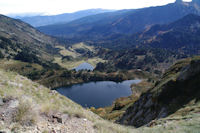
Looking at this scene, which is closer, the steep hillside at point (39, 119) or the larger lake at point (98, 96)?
the steep hillside at point (39, 119)

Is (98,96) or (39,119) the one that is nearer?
(39,119)

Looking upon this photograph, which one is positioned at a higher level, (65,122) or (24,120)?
(24,120)

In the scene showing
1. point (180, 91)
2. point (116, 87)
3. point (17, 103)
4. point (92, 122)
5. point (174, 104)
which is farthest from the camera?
point (116, 87)

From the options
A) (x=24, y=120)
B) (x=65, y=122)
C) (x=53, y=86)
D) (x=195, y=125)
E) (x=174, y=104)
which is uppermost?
(x=24, y=120)

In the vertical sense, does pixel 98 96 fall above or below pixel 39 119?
below

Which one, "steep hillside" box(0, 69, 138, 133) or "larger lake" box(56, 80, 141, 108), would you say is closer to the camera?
"steep hillside" box(0, 69, 138, 133)

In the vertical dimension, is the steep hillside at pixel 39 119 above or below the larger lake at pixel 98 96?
above

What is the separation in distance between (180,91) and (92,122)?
19.8m

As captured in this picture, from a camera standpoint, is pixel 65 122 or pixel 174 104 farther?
pixel 174 104

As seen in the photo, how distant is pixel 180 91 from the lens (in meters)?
25.4

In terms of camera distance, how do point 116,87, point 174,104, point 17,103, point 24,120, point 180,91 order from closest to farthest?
point 24,120 → point 17,103 → point 174,104 → point 180,91 → point 116,87

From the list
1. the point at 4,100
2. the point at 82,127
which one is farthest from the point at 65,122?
the point at 4,100

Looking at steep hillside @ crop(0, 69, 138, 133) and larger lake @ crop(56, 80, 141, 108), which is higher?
steep hillside @ crop(0, 69, 138, 133)

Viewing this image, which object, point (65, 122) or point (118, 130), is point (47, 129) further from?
point (118, 130)
